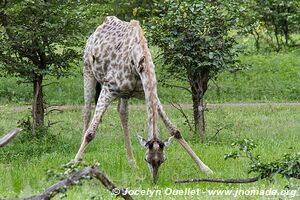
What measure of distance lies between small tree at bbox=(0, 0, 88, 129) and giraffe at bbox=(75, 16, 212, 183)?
1.58 metres

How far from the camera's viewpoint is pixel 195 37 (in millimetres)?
11477

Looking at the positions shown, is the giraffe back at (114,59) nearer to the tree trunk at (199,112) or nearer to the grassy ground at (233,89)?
the tree trunk at (199,112)

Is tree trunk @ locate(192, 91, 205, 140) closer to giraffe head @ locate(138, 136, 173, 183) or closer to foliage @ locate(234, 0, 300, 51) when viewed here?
giraffe head @ locate(138, 136, 173, 183)

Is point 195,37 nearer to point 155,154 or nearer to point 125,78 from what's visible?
point 125,78

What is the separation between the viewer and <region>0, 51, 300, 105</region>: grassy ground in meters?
19.0

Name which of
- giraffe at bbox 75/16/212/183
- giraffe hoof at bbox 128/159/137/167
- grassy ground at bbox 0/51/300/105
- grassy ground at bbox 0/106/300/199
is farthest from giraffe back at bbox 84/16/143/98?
grassy ground at bbox 0/51/300/105

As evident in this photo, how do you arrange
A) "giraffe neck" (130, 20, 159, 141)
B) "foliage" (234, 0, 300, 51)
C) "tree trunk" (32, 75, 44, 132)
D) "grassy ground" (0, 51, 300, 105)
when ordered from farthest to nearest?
"foliage" (234, 0, 300, 51) < "grassy ground" (0, 51, 300, 105) < "tree trunk" (32, 75, 44, 132) < "giraffe neck" (130, 20, 159, 141)

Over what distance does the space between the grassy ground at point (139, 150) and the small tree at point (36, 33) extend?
1331mm

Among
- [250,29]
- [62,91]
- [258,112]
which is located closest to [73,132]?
A: [250,29]

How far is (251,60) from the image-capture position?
23625 millimetres

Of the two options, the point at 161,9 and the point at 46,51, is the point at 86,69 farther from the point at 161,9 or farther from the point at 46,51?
the point at 161,9

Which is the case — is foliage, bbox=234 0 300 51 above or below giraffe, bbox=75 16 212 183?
above

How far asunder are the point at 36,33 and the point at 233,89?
A: 10137 mm

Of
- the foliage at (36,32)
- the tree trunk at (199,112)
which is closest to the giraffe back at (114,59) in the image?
the foliage at (36,32)
